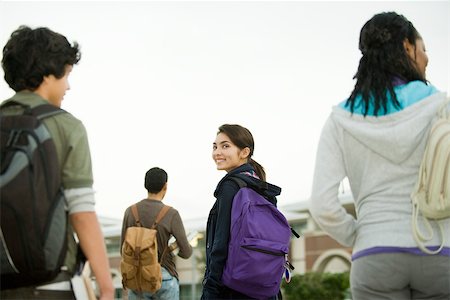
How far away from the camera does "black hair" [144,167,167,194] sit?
5.99m

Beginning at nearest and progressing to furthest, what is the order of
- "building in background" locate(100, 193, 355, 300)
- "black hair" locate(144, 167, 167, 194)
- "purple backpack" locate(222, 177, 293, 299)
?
"purple backpack" locate(222, 177, 293, 299), "black hair" locate(144, 167, 167, 194), "building in background" locate(100, 193, 355, 300)

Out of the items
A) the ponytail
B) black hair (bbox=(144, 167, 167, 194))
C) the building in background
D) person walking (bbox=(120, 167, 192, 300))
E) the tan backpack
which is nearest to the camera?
the ponytail

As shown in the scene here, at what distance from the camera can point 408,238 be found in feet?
8.60

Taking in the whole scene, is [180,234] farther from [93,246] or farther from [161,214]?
[93,246]

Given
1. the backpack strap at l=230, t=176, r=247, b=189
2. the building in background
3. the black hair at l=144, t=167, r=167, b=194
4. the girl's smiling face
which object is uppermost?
the girl's smiling face

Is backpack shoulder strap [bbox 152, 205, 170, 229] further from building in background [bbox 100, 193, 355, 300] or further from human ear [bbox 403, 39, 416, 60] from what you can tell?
building in background [bbox 100, 193, 355, 300]

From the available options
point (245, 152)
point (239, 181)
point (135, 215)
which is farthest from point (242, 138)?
Result: point (135, 215)

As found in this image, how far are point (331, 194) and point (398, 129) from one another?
1.35 ft

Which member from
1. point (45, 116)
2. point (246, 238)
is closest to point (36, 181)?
point (45, 116)

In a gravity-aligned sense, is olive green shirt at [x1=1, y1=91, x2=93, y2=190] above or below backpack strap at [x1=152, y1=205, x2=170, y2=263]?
above

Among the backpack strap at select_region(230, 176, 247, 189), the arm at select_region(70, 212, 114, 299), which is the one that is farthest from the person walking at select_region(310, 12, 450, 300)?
the backpack strap at select_region(230, 176, 247, 189)

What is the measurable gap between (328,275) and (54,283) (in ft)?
128

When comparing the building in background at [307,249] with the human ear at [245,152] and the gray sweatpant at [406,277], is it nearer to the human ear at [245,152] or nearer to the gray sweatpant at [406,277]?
the human ear at [245,152]

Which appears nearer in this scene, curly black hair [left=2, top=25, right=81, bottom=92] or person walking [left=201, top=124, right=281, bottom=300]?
curly black hair [left=2, top=25, right=81, bottom=92]
